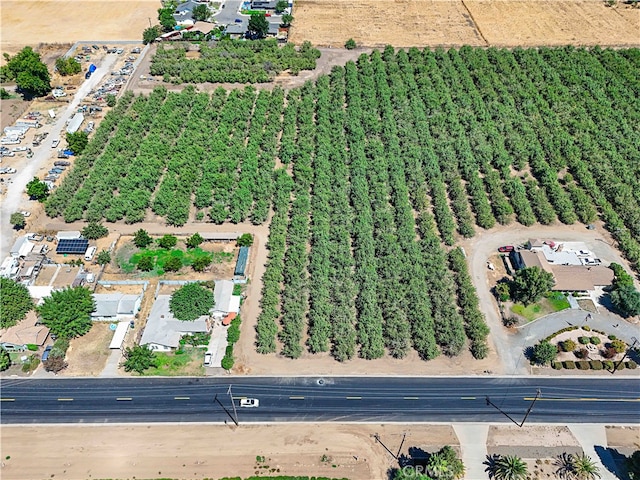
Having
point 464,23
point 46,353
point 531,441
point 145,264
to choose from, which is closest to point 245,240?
point 145,264

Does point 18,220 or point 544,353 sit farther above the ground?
point 18,220

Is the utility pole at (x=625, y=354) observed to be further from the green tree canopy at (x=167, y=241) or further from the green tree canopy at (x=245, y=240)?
the green tree canopy at (x=167, y=241)

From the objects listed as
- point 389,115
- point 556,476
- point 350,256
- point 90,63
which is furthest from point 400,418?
point 90,63

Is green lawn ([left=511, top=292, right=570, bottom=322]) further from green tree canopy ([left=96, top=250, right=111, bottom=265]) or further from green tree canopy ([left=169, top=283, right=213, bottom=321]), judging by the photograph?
green tree canopy ([left=96, top=250, right=111, bottom=265])

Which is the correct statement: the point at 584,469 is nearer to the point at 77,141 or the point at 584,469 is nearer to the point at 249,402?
the point at 249,402

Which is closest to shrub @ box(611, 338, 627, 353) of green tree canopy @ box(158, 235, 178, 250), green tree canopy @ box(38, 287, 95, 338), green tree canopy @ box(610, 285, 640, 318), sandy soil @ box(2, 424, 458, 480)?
green tree canopy @ box(610, 285, 640, 318)

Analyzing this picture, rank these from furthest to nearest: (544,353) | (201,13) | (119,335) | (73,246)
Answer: (201,13)
(73,246)
(119,335)
(544,353)

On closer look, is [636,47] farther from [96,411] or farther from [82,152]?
[96,411]
